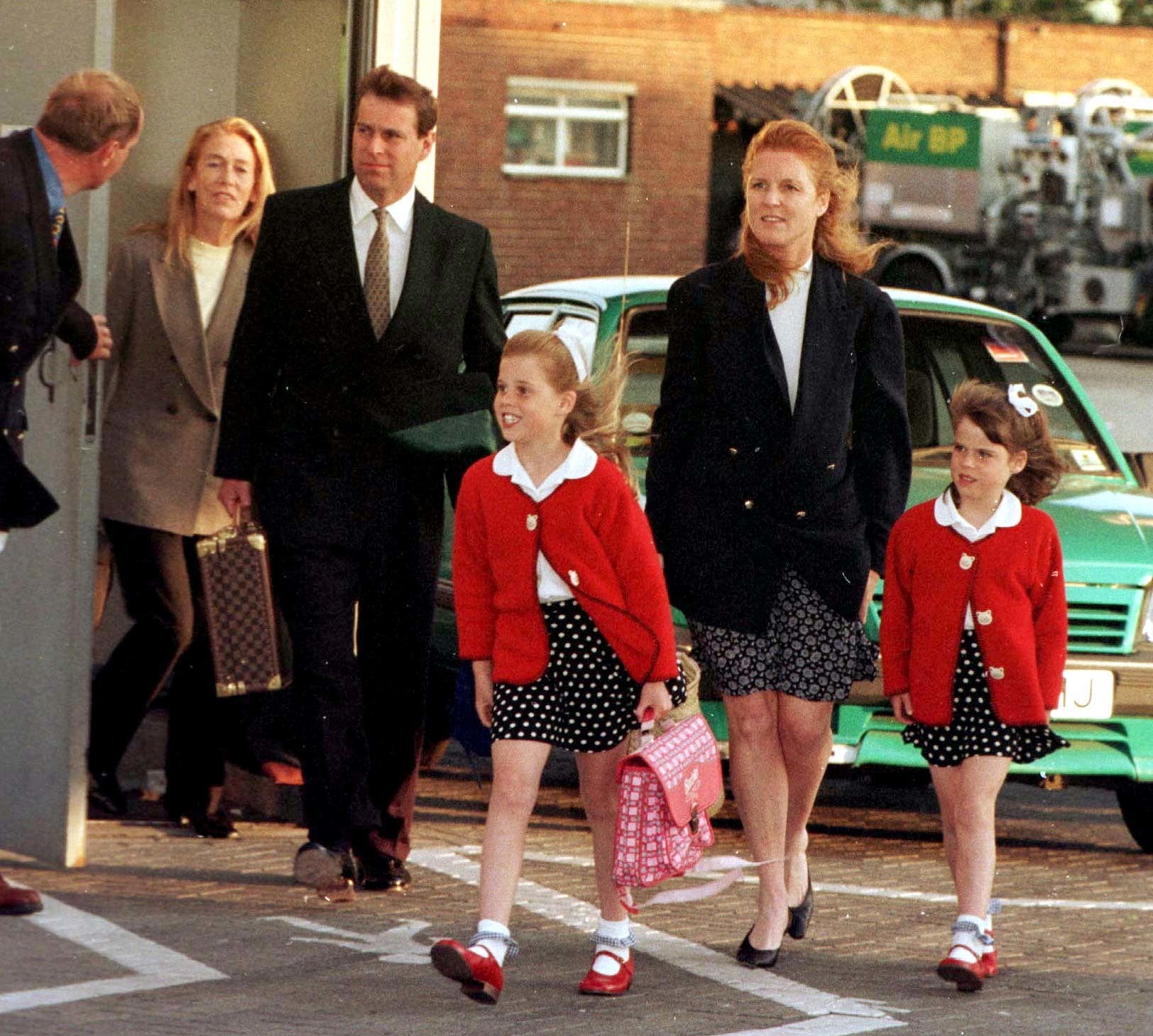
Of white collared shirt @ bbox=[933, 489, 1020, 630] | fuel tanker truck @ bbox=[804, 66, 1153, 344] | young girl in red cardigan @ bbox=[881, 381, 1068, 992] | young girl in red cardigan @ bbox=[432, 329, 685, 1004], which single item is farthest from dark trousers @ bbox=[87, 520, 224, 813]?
fuel tanker truck @ bbox=[804, 66, 1153, 344]

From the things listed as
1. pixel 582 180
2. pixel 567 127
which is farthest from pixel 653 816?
pixel 567 127

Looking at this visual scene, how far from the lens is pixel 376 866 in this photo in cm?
584

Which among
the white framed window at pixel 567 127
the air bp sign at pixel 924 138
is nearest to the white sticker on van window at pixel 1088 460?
the air bp sign at pixel 924 138

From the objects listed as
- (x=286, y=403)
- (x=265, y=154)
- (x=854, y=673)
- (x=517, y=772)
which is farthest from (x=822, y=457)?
(x=265, y=154)

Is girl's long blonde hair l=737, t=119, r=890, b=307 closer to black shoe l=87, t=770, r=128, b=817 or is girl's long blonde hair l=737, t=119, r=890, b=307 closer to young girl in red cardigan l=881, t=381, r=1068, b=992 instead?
young girl in red cardigan l=881, t=381, r=1068, b=992

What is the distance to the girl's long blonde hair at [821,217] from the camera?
5.18 meters

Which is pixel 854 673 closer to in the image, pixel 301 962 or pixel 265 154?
pixel 301 962

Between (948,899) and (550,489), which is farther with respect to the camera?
(948,899)

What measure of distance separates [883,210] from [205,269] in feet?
65.2

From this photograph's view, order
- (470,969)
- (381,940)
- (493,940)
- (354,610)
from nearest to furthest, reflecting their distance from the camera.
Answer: (470,969)
(493,940)
(381,940)
(354,610)

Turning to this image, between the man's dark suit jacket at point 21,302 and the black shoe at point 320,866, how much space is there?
1130 mm

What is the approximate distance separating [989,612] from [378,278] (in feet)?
5.88

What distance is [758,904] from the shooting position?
5246 millimetres

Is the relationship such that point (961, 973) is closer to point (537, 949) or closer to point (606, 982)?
point (606, 982)
